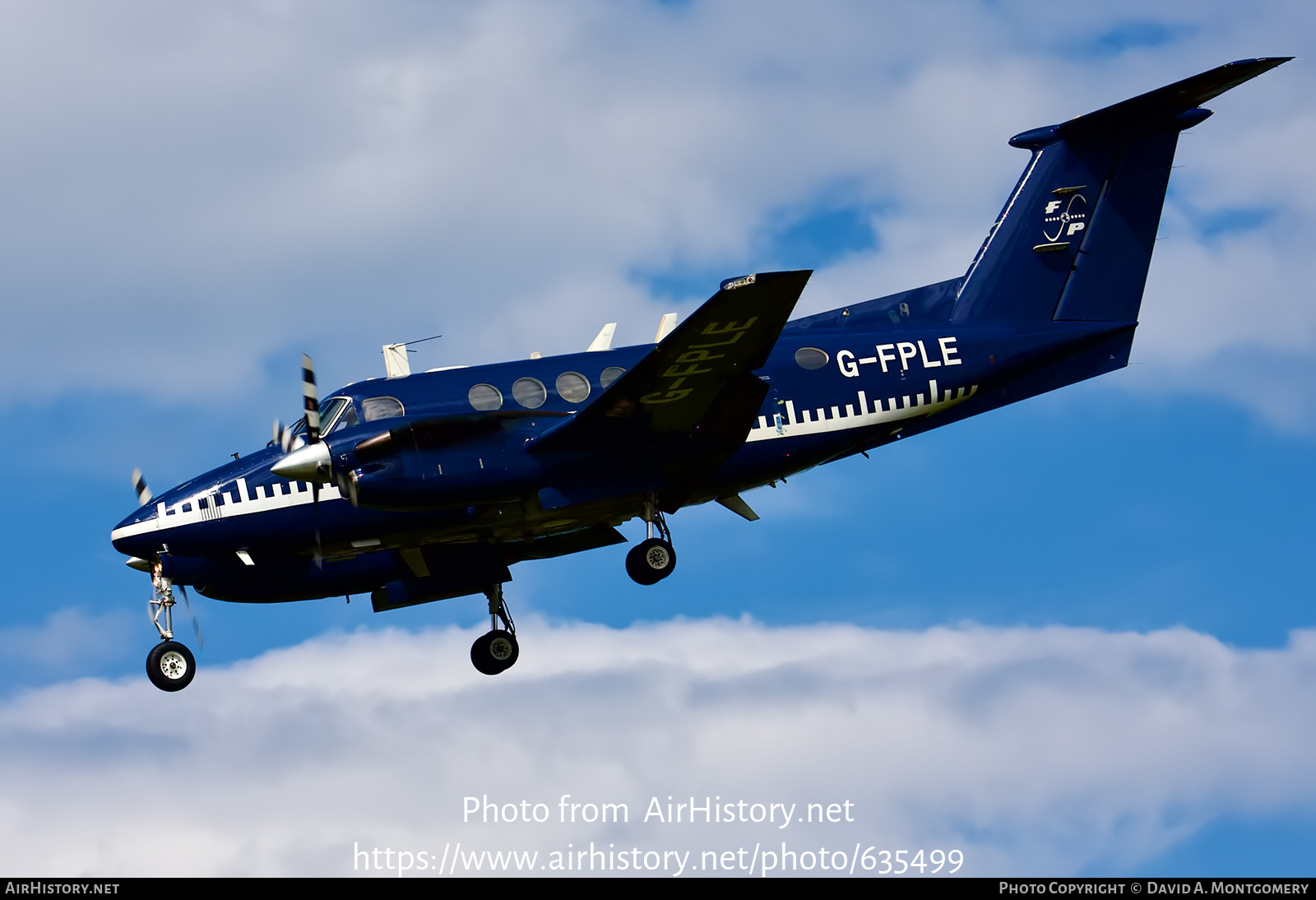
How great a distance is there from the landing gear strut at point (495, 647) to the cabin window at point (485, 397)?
16.4 feet

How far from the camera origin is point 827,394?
3069 cm

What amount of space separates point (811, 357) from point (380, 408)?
7.48 m

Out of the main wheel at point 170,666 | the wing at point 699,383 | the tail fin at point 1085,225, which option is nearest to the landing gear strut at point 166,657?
the main wheel at point 170,666

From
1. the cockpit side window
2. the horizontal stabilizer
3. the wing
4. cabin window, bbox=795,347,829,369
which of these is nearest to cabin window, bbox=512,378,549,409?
the wing

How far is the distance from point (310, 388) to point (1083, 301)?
14.2 metres

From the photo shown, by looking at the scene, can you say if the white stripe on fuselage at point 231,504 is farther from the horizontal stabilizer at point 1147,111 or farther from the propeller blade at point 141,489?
the horizontal stabilizer at point 1147,111

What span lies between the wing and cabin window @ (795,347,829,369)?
2.12m

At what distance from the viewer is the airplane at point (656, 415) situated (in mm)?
27609

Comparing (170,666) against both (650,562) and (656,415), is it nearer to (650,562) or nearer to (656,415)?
(650,562)

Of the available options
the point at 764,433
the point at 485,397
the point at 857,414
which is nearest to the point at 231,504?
the point at 485,397

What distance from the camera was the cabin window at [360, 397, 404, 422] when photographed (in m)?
28.3

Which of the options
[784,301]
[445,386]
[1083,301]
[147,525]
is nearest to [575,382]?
[445,386]
